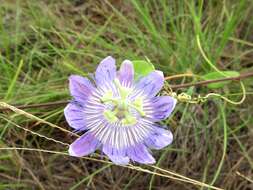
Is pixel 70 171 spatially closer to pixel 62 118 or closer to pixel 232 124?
pixel 62 118

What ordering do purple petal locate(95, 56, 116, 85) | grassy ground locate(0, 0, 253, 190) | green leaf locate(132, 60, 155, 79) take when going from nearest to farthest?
purple petal locate(95, 56, 116, 85)
green leaf locate(132, 60, 155, 79)
grassy ground locate(0, 0, 253, 190)

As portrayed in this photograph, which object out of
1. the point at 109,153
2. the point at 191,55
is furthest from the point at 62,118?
the point at 109,153

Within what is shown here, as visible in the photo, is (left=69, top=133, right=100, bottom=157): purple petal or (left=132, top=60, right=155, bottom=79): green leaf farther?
(left=132, top=60, right=155, bottom=79): green leaf

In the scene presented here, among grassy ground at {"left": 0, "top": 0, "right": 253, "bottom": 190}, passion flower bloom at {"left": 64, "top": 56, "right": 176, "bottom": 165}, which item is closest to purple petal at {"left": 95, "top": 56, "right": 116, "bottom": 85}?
passion flower bloom at {"left": 64, "top": 56, "right": 176, "bottom": 165}

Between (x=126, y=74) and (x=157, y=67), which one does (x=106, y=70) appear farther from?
(x=157, y=67)

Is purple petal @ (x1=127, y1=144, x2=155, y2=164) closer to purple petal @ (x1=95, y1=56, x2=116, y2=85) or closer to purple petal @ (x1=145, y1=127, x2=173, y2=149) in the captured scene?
purple petal @ (x1=145, y1=127, x2=173, y2=149)

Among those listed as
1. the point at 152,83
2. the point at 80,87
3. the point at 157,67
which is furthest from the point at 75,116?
the point at 157,67

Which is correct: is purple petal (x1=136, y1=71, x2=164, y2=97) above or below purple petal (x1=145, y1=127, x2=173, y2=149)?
above
